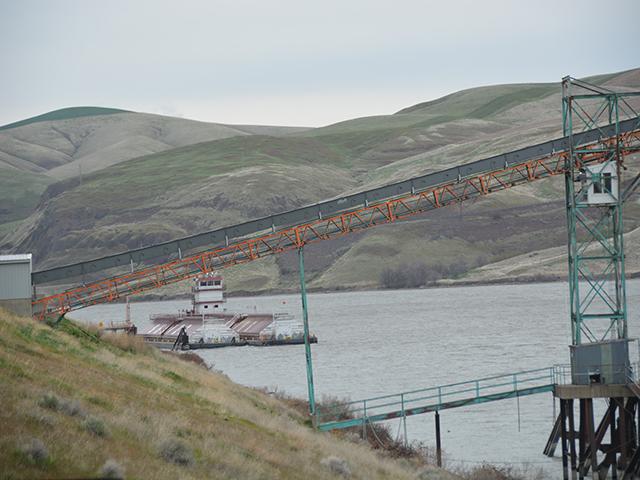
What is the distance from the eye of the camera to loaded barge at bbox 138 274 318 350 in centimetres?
10119

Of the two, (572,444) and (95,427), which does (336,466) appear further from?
(572,444)

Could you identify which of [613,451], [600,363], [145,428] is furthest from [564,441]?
[145,428]

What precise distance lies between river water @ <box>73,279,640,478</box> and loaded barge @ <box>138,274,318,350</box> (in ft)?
8.95

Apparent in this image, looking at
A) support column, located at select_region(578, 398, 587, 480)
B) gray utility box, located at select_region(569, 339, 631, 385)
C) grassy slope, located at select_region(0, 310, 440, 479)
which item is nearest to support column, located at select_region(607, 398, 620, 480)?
support column, located at select_region(578, 398, 587, 480)

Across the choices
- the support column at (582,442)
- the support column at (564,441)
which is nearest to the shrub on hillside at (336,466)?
the support column at (564,441)

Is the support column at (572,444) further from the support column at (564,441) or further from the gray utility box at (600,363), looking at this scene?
the gray utility box at (600,363)

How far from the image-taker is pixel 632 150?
38.4 m

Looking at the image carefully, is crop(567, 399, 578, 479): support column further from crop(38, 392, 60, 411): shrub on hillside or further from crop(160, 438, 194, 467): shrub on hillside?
crop(38, 392, 60, 411): shrub on hillside

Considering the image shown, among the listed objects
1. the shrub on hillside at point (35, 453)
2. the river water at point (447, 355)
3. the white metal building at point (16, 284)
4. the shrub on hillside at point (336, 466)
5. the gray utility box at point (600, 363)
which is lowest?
the river water at point (447, 355)

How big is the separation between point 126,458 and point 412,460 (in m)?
19.1

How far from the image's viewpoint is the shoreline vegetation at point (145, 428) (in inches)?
640

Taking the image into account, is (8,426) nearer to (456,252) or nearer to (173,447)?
(173,447)

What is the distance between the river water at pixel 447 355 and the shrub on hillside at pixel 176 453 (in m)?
21.4

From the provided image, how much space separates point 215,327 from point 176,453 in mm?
84566
